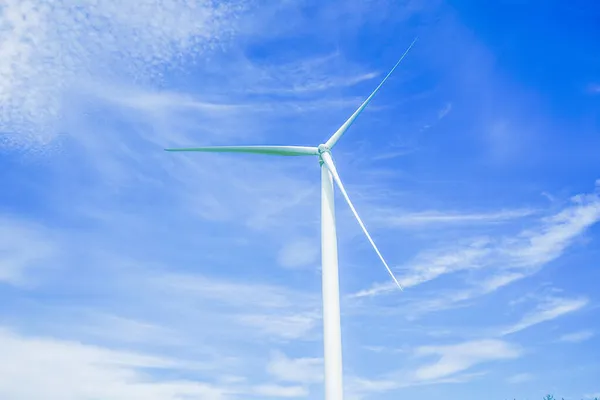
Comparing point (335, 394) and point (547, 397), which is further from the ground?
point (547, 397)

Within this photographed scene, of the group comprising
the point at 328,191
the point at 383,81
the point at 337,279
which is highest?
the point at 383,81

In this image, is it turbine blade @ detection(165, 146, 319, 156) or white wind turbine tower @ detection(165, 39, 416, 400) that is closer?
white wind turbine tower @ detection(165, 39, 416, 400)

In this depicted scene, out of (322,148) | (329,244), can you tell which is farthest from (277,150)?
(329,244)

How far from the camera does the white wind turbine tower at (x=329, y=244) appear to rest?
28219mm

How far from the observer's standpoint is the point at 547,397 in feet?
325

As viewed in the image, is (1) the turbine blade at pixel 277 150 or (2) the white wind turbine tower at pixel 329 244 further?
(1) the turbine blade at pixel 277 150

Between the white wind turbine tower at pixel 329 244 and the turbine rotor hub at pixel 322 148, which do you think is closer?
the white wind turbine tower at pixel 329 244

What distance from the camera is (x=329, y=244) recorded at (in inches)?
1222

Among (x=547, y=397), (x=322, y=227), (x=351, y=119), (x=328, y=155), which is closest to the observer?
(x=322, y=227)

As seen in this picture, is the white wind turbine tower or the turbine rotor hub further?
the turbine rotor hub

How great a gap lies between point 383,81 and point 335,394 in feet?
63.0

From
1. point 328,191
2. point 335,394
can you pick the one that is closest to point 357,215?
point 328,191

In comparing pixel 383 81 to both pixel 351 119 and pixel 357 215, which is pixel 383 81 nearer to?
pixel 351 119

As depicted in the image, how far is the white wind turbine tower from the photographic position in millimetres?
28219
